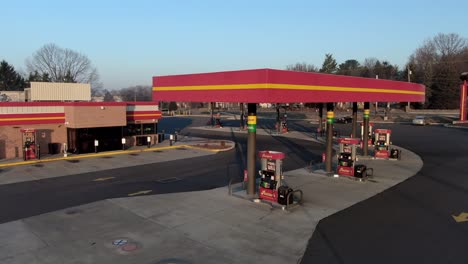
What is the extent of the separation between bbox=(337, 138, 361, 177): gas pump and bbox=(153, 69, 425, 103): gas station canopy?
7.87ft

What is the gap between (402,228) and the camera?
482 inches

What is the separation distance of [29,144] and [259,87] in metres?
19.7

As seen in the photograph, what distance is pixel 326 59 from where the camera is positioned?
111 m

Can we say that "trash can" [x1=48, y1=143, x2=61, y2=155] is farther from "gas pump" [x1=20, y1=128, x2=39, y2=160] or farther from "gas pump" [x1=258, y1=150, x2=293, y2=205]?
"gas pump" [x1=258, y1=150, x2=293, y2=205]

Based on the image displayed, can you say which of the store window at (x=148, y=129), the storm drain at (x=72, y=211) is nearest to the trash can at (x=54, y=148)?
the store window at (x=148, y=129)

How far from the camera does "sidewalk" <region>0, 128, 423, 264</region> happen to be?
33.1 ft

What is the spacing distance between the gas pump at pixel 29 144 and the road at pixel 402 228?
71.6ft

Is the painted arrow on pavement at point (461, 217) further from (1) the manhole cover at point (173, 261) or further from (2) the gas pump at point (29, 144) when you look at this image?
(2) the gas pump at point (29, 144)

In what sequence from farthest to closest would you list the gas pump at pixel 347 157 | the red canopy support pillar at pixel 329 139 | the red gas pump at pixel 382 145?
the red gas pump at pixel 382 145, the red canopy support pillar at pixel 329 139, the gas pump at pixel 347 157

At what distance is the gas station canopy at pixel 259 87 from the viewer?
14094 millimetres

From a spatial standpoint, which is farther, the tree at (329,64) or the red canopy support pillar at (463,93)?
the tree at (329,64)

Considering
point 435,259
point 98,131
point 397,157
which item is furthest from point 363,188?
point 98,131

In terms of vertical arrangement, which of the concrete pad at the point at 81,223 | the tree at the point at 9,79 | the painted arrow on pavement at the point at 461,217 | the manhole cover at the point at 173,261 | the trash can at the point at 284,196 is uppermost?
the tree at the point at 9,79

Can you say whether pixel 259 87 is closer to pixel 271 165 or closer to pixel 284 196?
pixel 271 165
